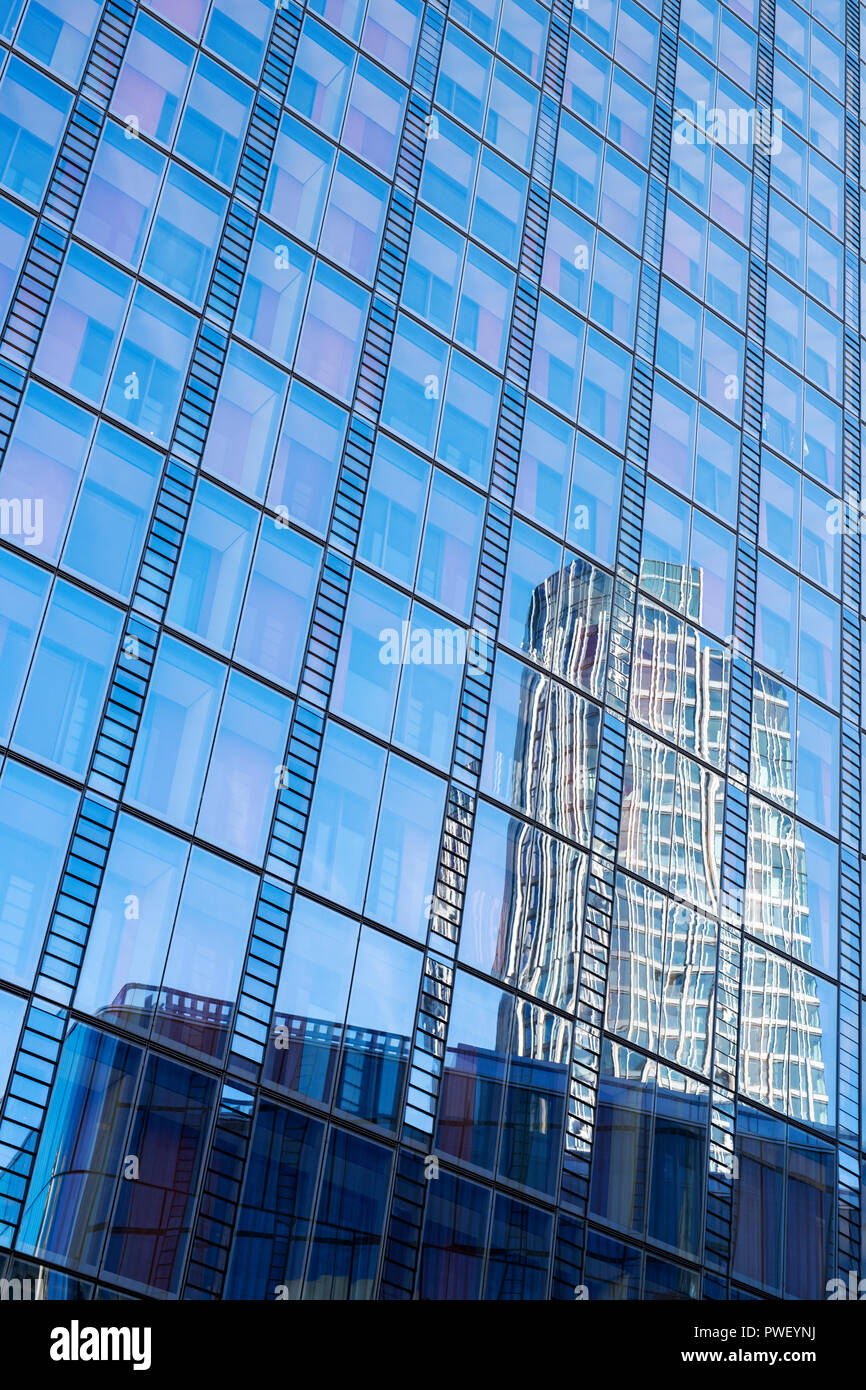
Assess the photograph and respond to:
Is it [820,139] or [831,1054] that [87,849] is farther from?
[820,139]

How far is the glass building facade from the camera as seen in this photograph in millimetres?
24031

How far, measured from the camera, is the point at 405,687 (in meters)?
28.8

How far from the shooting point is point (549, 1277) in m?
27.4

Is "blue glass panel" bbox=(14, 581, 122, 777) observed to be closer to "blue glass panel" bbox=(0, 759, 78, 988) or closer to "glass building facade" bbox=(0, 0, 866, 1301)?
"glass building facade" bbox=(0, 0, 866, 1301)

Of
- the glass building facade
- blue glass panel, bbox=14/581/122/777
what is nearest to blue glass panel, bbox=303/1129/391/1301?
the glass building facade

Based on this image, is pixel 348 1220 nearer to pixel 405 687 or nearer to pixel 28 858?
pixel 28 858

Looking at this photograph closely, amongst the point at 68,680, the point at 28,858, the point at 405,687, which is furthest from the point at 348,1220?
the point at 68,680

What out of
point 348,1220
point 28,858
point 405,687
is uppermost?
point 405,687

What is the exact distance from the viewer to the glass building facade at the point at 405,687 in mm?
24031

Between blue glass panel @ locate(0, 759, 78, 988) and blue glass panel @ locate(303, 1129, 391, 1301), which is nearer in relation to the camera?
blue glass panel @ locate(0, 759, 78, 988)

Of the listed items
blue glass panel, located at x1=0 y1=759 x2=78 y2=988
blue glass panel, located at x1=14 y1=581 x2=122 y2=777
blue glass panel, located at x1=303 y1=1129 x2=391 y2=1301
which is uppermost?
blue glass panel, located at x1=14 y1=581 x2=122 y2=777

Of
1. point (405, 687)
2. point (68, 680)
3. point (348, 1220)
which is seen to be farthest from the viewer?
point (405, 687)

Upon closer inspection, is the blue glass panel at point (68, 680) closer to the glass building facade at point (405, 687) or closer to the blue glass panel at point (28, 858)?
the glass building facade at point (405, 687)

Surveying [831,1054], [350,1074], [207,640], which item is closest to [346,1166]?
[350,1074]
